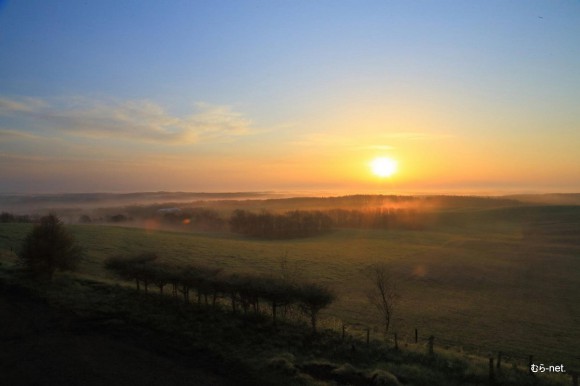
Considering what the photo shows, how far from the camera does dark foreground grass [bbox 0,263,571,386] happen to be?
1441cm

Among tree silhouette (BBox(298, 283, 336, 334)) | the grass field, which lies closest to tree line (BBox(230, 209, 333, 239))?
the grass field

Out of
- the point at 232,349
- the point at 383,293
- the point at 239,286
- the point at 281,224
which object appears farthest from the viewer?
the point at 281,224

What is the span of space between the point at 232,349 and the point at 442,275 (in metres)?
46.3

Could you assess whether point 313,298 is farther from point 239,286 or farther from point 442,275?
point 442,275

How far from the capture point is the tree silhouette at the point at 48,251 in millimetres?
31375

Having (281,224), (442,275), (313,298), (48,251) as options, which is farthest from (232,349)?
(281,224)

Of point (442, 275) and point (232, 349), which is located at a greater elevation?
point (232, 349)

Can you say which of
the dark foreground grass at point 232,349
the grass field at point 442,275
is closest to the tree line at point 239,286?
the dark foreground grass at point 232,349

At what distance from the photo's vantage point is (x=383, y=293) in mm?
30734

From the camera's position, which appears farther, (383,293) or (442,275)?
(442,275)

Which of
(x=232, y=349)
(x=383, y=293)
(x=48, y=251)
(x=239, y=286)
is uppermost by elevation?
(x=48, y=251)

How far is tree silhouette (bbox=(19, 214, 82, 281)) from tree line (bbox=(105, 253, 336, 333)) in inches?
296

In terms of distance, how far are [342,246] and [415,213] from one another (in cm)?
8644

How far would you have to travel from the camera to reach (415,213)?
158 metres
